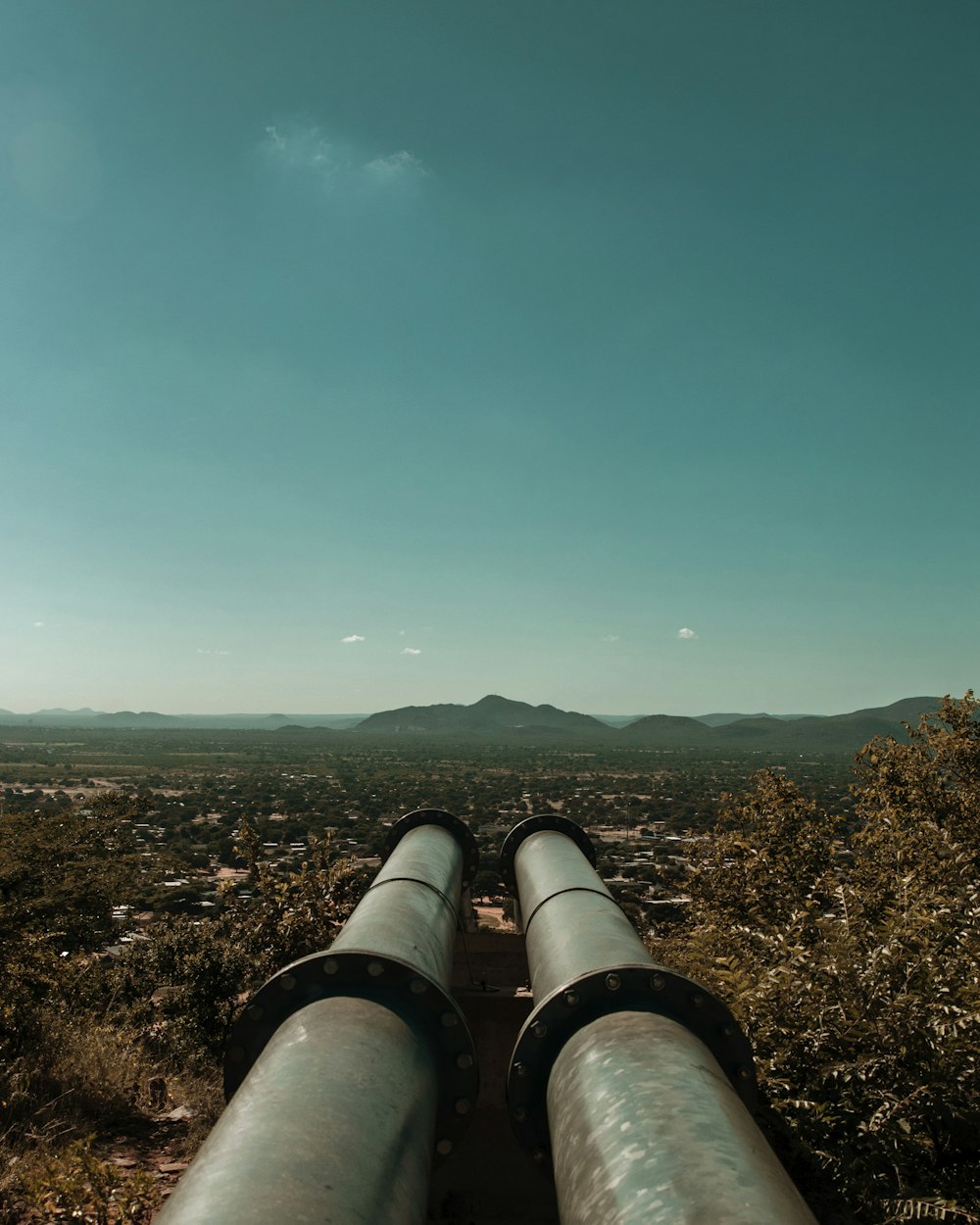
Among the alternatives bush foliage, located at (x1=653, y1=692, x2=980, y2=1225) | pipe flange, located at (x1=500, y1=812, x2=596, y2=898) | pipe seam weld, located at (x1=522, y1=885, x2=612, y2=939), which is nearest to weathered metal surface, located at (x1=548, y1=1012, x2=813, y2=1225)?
bush foliage, located at (x1=653, y1=692, x2=980, y2=1225)

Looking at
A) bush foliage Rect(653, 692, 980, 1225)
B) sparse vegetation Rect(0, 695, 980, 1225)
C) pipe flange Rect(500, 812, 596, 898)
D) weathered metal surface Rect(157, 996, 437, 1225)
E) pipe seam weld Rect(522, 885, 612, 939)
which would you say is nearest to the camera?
weathered metal surface Rect(157, 996, 437, 1225)

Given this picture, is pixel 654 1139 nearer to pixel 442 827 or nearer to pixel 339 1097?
pixel 339 1097

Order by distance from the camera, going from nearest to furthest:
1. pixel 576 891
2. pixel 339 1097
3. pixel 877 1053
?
pixel 339 1097 → pixel 877 1053 → pixel 576 891

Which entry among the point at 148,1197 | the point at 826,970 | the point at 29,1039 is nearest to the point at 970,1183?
the point at 826,970

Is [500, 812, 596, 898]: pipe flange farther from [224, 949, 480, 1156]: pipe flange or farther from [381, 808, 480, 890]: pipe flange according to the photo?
[224, 949, 480, 1156]: pipe flange

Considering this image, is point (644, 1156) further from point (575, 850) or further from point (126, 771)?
point (126, 771)

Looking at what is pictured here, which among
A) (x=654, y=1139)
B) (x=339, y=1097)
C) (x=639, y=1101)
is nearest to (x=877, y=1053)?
(x=639, y=1101)

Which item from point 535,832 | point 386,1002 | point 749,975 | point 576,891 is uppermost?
point 386,1002
